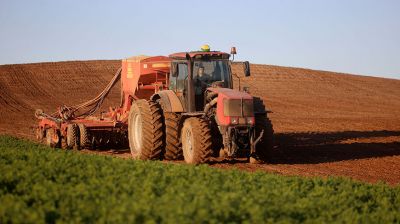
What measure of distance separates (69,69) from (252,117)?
36322 mm

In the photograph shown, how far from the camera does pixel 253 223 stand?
6633 millimetres

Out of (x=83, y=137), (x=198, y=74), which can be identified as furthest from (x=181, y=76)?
(x=83, y=137)

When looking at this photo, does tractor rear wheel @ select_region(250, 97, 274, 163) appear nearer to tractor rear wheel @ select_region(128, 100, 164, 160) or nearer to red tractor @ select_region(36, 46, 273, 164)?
red tractor @ select_region(36, 46, 273, 164)

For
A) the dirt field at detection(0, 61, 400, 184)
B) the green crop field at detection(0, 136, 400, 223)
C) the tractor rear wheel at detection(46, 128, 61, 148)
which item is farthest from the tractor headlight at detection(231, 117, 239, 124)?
the tractor rear wheel at detection(46, 128, 61, 148)

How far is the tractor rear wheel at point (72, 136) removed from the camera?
1712 cm

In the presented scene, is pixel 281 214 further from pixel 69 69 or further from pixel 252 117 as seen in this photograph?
pixel 69 69

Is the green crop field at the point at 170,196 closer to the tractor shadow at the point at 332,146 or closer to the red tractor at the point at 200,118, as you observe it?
the red tractor at the point at 200,118

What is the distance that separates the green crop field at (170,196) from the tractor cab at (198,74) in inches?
156

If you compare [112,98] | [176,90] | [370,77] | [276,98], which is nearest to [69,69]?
[112,98]

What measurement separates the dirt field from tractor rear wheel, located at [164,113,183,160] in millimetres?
1113

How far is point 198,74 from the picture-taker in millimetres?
14398

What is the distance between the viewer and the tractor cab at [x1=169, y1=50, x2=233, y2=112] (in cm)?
1423

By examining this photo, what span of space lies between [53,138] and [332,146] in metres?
7.83

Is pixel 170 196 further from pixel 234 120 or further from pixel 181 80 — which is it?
pixel 181 80
